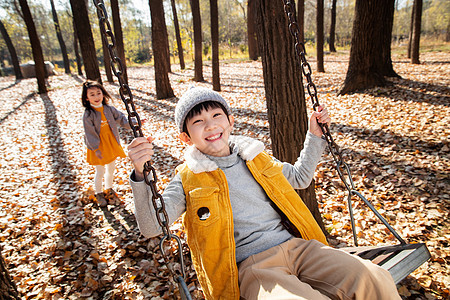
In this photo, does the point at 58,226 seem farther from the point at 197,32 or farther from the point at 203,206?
the point at 197,32

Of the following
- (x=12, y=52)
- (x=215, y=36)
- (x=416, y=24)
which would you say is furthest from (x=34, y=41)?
(x=416, y=24)

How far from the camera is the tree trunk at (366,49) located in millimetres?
6633

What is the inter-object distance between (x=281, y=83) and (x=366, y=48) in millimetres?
5726

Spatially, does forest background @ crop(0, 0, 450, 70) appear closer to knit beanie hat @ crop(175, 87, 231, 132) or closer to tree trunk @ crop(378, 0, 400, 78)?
tree trunk @ crop(378, 0, 400, 78)

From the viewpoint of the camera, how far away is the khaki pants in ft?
4.65

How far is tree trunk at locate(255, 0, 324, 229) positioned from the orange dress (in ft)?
8.16

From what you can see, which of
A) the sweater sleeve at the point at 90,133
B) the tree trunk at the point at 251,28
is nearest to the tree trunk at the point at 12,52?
the tree trunk at the point at 251,28

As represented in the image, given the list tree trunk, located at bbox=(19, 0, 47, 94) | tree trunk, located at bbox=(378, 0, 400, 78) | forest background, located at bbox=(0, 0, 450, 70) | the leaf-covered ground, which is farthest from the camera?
forest background, located at bbox=(0, 0, 450, 70)

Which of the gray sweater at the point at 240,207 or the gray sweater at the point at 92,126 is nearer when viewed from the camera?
the gray sweater at the point at 240,207

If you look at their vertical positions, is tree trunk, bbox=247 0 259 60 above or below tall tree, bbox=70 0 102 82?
above

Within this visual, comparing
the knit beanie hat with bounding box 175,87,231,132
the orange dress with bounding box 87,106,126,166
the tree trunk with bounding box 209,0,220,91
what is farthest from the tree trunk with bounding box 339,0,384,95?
the knit beanie hat with bounding box 175,87,231,132

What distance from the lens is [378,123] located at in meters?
5.22

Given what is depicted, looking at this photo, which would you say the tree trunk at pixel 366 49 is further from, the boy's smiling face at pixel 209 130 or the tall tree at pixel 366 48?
the boy's smiling face at pixel 209 130

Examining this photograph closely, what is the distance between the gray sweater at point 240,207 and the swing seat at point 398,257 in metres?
0.53
